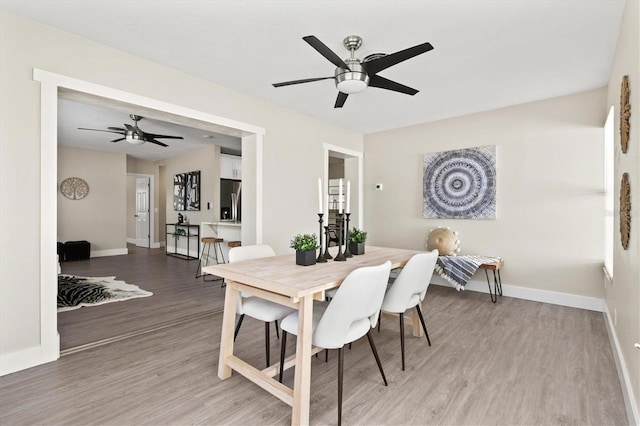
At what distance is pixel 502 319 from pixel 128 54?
438 centimetres

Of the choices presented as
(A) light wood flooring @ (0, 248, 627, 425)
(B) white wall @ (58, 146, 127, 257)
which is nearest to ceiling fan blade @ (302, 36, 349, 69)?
(A) light wood flooring @ (0, 248, 627, 425)

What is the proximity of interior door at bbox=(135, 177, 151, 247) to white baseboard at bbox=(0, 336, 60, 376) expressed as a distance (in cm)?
717

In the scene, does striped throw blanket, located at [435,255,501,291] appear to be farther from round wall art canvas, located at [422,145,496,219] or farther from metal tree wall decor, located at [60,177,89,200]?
metal tree wall decor, located at [60,177,89,200]

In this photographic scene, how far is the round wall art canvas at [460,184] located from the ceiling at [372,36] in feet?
3.30

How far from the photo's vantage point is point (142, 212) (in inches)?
356

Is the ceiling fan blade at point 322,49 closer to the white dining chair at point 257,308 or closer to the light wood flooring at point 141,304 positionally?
the white dining chair at point 257,308

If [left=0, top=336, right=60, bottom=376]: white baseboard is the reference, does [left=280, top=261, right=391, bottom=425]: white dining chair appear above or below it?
above

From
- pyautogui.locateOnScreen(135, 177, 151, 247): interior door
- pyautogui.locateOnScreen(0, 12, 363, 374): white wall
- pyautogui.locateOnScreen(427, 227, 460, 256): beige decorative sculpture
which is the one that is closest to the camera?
pyautogui.locateOnScreen(0, 12, 363, 374): white wall

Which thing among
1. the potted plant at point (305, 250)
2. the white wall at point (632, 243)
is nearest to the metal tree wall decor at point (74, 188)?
the potted plant at point (305, 250)

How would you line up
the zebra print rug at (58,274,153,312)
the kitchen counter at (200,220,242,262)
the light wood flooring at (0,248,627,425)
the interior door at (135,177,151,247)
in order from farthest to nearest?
the interior door at (135,177,151,247), the kitchen counter at (200,220,242,262), the zebra print rug at (58,274,153,312), the light wood flooring at (0,248,627,425)

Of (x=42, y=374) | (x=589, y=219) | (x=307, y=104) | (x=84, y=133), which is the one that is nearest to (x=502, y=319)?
(x=589, y=219)

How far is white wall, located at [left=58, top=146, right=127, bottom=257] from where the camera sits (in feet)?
22.8

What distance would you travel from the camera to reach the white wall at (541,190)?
3580mm

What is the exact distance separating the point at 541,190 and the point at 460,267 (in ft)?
4.45
